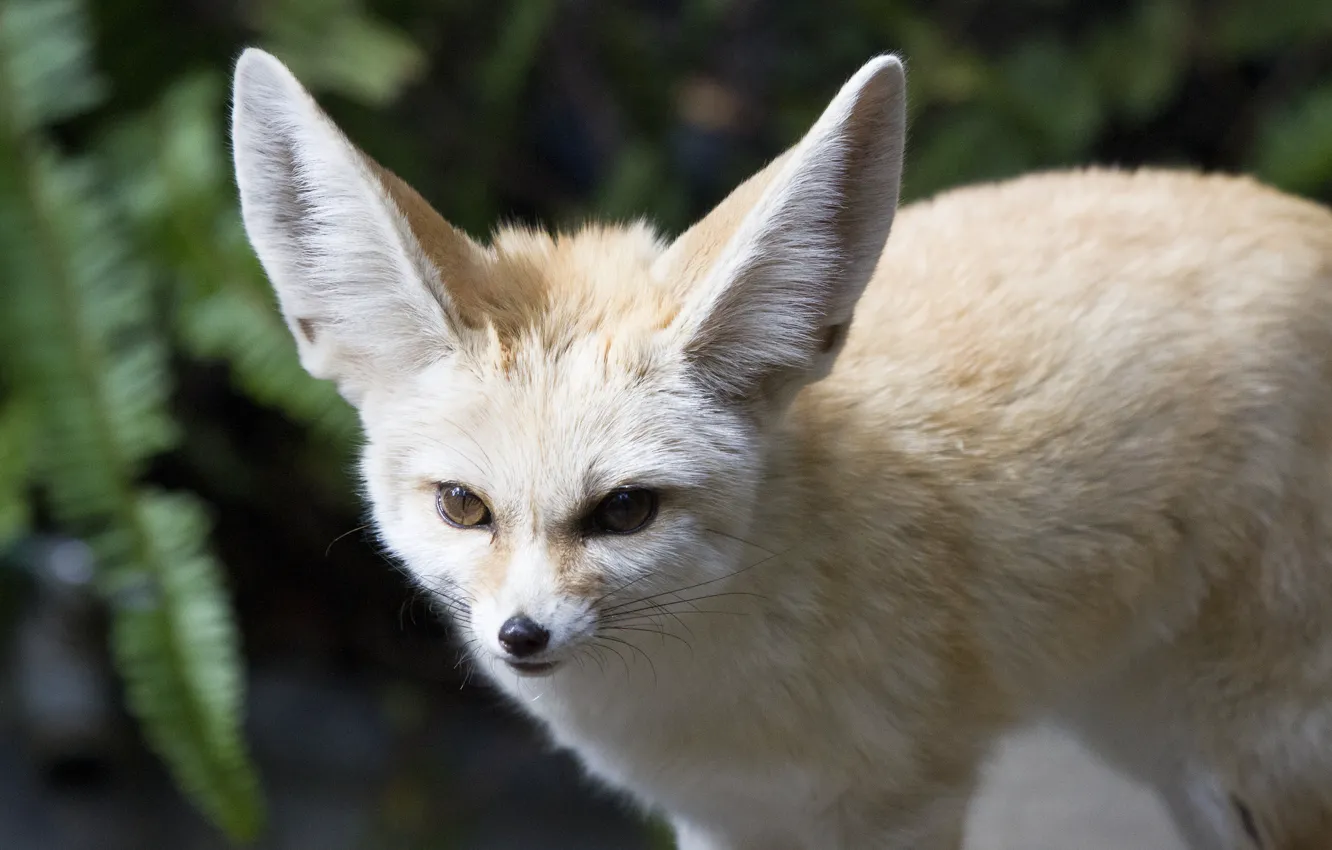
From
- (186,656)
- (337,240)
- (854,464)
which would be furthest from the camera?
(186,656)

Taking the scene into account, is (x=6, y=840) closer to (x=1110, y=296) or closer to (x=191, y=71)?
(x=191, y=71)

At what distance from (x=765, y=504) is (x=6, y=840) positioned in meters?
3.93

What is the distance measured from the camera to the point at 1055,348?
2119 millimetres

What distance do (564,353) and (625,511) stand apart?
0.76ft

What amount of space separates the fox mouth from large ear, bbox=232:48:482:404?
0.45 meters

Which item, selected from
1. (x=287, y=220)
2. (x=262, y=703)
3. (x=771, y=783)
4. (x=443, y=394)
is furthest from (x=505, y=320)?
(x=262, y=703)

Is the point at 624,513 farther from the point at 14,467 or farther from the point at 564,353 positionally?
the point at 14,467

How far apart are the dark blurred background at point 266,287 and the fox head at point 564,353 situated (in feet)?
5.00

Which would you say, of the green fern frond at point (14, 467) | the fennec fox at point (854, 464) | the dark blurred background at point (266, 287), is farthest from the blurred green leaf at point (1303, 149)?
the green fern frond at point (14, 467)

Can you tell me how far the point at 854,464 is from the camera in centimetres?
201

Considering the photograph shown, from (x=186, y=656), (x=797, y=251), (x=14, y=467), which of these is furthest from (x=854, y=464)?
(x=14, y=467)

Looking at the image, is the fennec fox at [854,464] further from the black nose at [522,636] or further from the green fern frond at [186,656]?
the green fern frond at [186,656]

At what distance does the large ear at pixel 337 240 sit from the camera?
170cm

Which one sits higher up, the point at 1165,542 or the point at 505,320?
the point at 505,320
